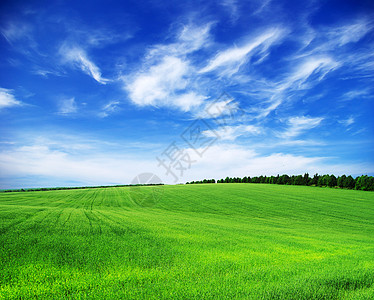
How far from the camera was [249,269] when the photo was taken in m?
5.27

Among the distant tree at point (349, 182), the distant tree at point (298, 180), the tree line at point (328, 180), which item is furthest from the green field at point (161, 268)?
the distant tree at point (298, 180)

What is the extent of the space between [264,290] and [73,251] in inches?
207

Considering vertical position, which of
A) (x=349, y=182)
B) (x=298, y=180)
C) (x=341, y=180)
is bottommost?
(x=349, y=182)

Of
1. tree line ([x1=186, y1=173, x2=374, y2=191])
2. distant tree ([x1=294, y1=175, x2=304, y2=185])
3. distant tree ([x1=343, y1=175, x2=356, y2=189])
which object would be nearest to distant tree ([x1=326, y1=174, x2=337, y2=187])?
tree line ([x1=186, y1=173, x2=374, y2=191])

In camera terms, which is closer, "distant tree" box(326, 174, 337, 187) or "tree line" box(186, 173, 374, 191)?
"tree line" box(186, 173, 374, 191)

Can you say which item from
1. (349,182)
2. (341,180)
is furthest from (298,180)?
(349,182)

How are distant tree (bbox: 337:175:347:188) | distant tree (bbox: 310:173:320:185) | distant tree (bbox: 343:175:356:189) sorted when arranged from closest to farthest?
distant tree (bbox: 343:175:356:189)
distant tree (bbox: 337:175:347:188)
distant tree (bbox: 310:173:320:185)

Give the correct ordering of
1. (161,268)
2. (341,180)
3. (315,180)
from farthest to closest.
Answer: (315,180) < (341,180) < (161,268)

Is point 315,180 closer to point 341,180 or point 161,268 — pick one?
point 341,180

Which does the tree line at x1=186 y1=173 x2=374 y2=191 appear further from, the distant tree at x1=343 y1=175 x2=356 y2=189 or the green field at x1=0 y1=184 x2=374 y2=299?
the green field at x1=0 y1=184 x2=374 y2=299

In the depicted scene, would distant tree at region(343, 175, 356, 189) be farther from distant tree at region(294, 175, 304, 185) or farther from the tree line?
distant tree at region(294, 175, 304, 185)

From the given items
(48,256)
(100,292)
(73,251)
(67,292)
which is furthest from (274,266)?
(48,256)

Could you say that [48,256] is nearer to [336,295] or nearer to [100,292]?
[100,292]

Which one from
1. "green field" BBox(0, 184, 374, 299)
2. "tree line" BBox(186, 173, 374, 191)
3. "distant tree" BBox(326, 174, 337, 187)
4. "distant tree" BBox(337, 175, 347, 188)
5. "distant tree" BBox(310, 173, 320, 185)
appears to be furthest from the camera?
"distant tree" BBox(310, 173, 320, 185)
